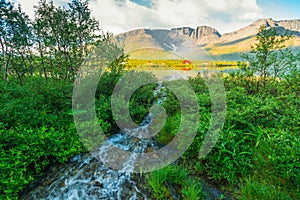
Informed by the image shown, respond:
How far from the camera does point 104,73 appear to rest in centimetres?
787

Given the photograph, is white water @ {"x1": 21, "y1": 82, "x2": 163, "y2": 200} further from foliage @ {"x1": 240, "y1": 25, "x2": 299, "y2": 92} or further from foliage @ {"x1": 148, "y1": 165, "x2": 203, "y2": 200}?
foliage @ {"x1": 240, "y1": 25, "x2": 299, "y2": 92}

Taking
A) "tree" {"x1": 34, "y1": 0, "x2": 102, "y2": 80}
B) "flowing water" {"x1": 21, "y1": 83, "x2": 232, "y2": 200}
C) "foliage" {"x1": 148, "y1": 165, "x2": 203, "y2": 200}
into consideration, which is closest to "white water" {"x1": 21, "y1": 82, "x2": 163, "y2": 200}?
"flowing water" {"x1": 21, "y1": 83, "x2": 232, "y2": 200}

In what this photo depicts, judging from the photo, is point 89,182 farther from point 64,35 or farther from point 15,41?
point 15,41

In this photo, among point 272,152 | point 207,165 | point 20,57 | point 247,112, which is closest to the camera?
point 272,152

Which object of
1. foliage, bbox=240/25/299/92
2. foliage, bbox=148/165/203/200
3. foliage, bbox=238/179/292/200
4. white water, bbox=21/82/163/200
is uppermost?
foliage, bbox=240/25/299/92

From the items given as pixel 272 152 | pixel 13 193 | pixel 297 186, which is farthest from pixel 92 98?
pixel 297 186

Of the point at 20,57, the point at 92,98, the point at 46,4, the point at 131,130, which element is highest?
the point at 46,4

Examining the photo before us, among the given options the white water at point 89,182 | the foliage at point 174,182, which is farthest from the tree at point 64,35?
the foliage at point 174,182

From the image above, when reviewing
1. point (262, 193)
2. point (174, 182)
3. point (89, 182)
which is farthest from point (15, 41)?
point (262, 193)

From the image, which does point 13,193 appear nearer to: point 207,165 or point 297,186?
point 207,165

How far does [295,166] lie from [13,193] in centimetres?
576

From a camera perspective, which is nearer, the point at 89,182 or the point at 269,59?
the point at 89,182

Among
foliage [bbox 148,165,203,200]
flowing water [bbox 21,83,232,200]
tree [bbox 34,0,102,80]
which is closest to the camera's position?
foliage [bbox 148,165,203,200]

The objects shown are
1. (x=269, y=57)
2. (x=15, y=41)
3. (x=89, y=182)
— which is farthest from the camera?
(x=15, y=41)
